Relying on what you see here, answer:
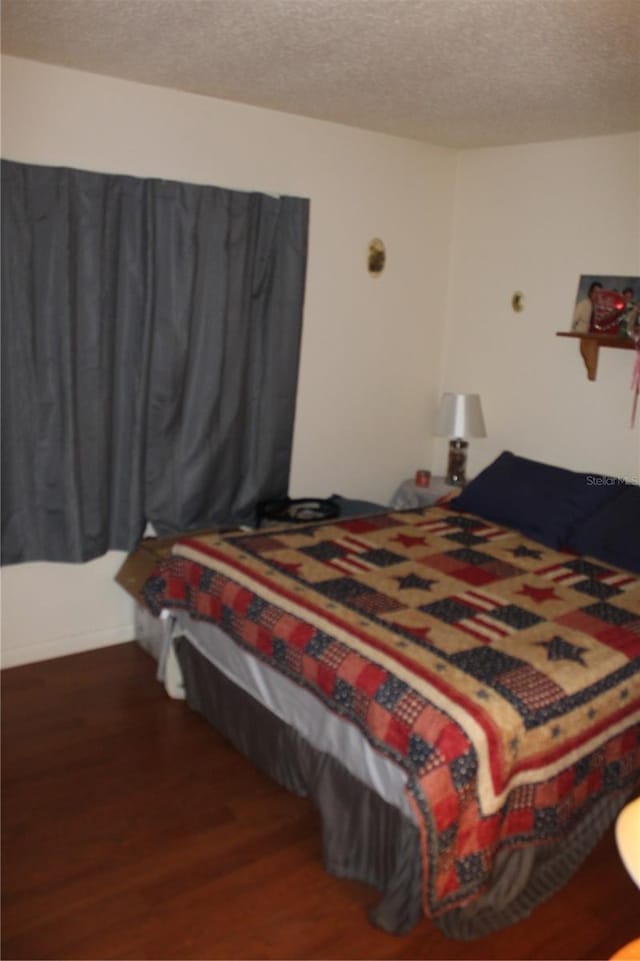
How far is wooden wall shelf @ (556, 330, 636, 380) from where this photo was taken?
11.4ft

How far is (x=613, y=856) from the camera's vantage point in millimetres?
2473

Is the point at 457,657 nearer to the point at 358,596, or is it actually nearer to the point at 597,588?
the point at 358,596

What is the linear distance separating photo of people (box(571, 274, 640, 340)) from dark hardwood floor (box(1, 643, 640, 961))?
6.81 ft

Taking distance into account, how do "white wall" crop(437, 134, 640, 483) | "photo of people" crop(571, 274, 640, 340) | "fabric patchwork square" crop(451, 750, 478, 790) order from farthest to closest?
"white wall" crop(437, 134, 640, 483)
"photo of people" crop(571, 274, 640, 340)
"fabric patchwork square" crop(451, 750, 478, 790)

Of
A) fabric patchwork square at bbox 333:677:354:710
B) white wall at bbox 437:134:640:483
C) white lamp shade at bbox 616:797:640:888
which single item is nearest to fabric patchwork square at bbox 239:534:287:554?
fabric patchwork square at bbox 333:677:354:710

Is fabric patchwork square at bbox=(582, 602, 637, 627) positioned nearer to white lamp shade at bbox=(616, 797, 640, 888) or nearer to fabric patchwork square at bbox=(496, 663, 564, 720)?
fabric patchwork square at bbox=(496, 663, 564, 720)

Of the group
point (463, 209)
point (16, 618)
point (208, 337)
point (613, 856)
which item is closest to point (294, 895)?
point (613, 856)

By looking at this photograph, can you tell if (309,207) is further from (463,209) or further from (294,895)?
(294,895)

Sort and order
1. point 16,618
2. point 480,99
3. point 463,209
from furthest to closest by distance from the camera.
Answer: point 463,209, point 16,618, point 480,99

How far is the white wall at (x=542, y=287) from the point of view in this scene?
11.9 ft

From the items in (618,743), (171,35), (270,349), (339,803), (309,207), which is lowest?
(339,803)

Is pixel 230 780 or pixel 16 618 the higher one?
pixel 16 618

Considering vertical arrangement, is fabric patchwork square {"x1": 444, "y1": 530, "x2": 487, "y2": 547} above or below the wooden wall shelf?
below

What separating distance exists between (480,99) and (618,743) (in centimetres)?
231
